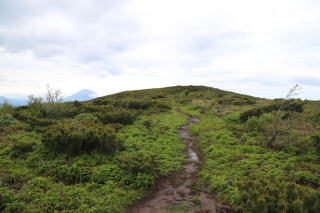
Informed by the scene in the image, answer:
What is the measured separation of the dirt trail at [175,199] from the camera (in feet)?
17.4

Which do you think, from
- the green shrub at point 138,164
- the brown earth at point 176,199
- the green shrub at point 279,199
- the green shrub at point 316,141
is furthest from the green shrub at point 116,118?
the green shrub at point 316,141

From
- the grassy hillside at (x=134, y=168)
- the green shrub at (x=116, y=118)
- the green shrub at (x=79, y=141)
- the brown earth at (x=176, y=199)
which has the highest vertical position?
the green shrub at (x=116, y=118)

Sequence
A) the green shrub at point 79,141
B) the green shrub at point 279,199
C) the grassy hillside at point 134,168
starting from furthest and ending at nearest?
the green shrub at point 79,141, the grassy hillside at point 134,168, the green shrub at point 279,199

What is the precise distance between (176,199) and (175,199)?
35 millimetres

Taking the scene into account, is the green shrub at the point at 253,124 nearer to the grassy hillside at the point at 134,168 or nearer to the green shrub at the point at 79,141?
the grassy hillside at the point at 134,168

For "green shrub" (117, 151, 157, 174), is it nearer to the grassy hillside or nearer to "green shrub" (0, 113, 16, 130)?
the grassy hillside

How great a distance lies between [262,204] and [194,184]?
2997 mm

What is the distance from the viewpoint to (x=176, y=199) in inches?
228

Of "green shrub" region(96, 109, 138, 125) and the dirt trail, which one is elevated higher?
"green shrub" region(96, 109, 138, 125)

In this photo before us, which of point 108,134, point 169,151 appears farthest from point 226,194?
point 108,134

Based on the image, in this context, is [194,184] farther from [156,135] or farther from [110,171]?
[156,135]

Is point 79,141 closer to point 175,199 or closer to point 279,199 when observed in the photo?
point 175,199

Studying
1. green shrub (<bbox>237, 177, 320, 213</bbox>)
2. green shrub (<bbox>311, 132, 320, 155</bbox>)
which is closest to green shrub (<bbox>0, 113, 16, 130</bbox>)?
green shrub (<bbox>237, 177, 320, 213</bbox>)

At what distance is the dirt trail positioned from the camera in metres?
5.30
